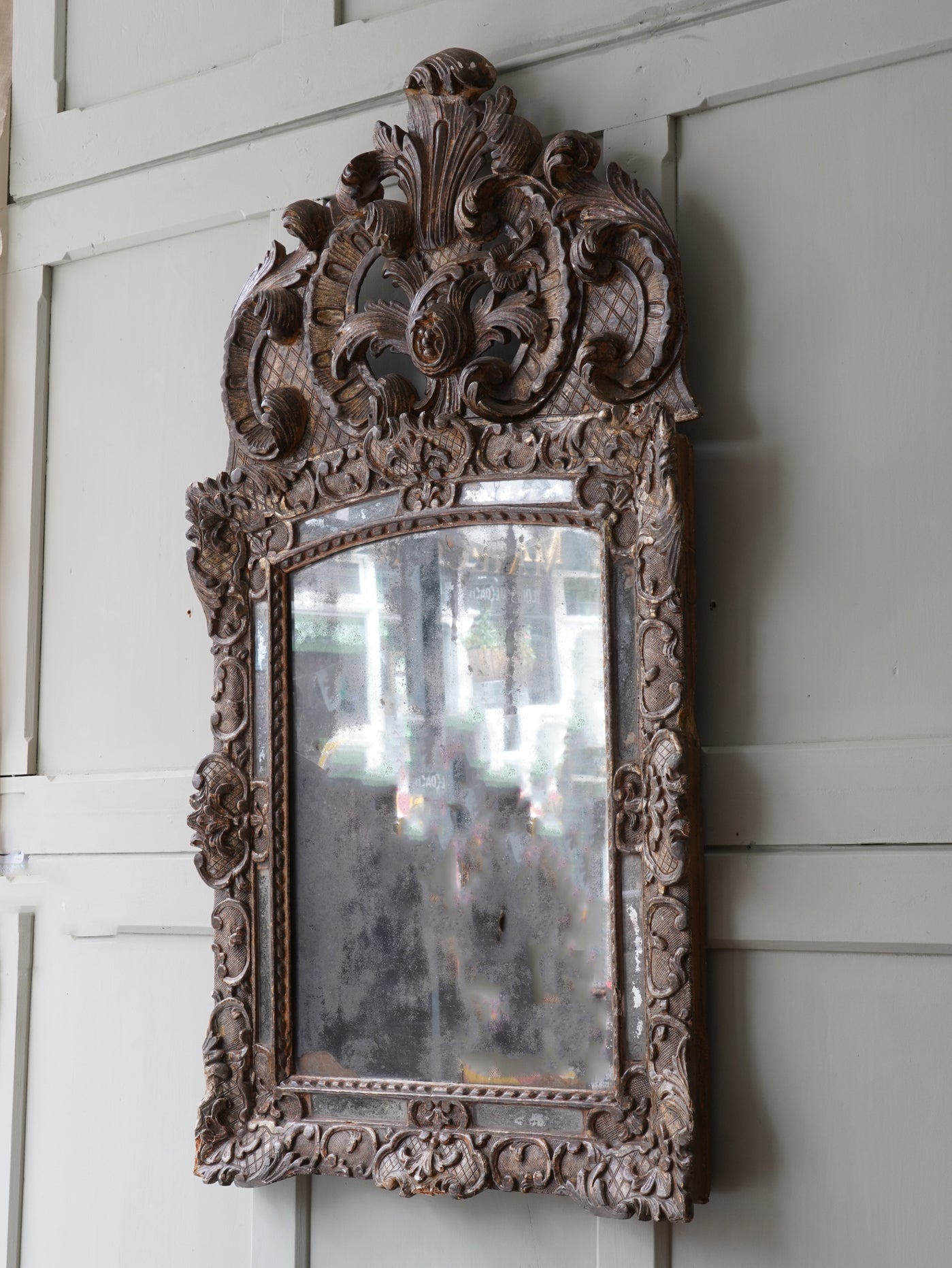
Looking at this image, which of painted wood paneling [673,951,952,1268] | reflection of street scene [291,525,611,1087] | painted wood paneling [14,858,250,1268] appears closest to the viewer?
painted wood paneling [673,951,952,1268]

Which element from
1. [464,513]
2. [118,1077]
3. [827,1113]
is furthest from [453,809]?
[118,1077]

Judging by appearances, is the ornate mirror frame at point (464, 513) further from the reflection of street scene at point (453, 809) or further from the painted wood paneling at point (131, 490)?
the painted wood paneling at point (131, 490)

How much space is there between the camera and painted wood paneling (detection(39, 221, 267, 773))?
1.81 metres

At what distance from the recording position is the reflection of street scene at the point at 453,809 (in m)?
1.45

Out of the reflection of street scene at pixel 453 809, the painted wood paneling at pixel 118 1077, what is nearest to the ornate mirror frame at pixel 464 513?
the reflection of street scene at pixel 453 809

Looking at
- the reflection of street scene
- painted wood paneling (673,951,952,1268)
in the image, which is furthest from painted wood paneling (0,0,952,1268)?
the reflection of street scene

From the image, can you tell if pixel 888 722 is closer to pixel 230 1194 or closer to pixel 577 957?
pixel 577 957

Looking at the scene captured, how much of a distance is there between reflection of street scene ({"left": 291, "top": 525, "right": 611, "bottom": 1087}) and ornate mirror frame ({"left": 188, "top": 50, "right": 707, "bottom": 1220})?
3cm

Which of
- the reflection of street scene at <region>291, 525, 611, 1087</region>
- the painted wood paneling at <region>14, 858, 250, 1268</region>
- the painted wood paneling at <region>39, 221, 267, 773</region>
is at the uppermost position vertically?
the painted wood paneling at <region>39, 221, 267, 773</region>

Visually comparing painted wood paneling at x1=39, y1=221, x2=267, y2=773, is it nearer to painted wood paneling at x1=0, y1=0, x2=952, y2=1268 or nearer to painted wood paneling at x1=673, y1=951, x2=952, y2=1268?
painted wood paneling at x1=0, y1=0, x2=952, y2=1268

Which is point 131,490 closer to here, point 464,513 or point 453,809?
point 464,513

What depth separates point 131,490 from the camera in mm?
1871

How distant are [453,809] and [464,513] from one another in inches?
13.9

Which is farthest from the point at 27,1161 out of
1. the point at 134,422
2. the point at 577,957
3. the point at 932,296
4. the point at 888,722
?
the point at 932,296
